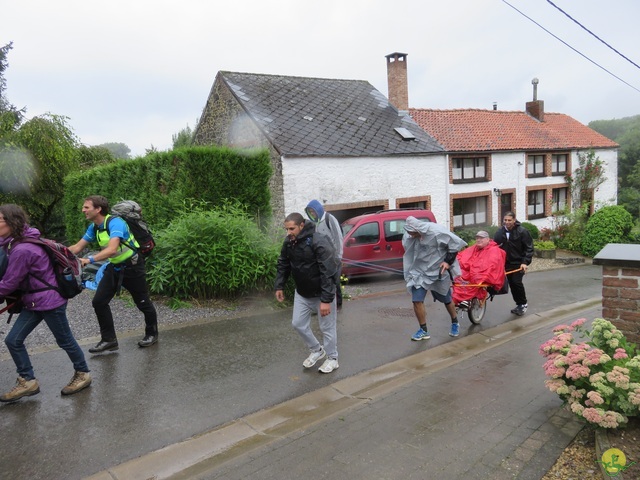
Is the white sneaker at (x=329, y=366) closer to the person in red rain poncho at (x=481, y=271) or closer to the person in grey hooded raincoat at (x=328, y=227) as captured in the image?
the person in grey hooded raincoat at (x=328, y=227)

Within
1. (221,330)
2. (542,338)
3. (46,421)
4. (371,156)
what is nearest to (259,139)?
(371,156)

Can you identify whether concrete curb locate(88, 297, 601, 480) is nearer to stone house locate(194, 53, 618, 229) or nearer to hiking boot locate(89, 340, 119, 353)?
hiking boot locate(89, 340, 119, 353)

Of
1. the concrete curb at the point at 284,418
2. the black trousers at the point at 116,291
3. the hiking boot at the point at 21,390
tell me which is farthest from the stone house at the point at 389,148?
the hiking boot at the point at 21,390

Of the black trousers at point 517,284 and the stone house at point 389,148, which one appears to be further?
the stone house at point 389,148

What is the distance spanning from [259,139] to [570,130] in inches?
736

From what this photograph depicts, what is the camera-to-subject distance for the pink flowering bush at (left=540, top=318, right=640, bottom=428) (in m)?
3.40

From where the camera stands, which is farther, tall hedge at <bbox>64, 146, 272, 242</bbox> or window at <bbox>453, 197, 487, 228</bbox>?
window at <bbox>453, 197, 487, 228</bbox>

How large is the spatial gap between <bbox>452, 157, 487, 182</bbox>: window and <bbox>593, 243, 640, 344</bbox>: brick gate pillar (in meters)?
15.4

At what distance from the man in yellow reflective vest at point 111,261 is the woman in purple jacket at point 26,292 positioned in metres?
0.68

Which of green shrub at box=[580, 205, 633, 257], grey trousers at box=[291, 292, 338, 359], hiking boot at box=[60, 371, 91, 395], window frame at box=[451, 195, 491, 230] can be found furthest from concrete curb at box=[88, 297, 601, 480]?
green shrub at box=[580, 205, 633, 257]

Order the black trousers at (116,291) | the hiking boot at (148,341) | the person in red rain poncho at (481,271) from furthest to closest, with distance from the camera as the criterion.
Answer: the person in red rain poncho at (481,271) → the hiking boot at (148,341) → the black trousers at (116,291)

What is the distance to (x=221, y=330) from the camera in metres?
6.73

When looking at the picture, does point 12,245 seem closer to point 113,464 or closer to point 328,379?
point 113,464

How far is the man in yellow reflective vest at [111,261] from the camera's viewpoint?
5309 millimetres
